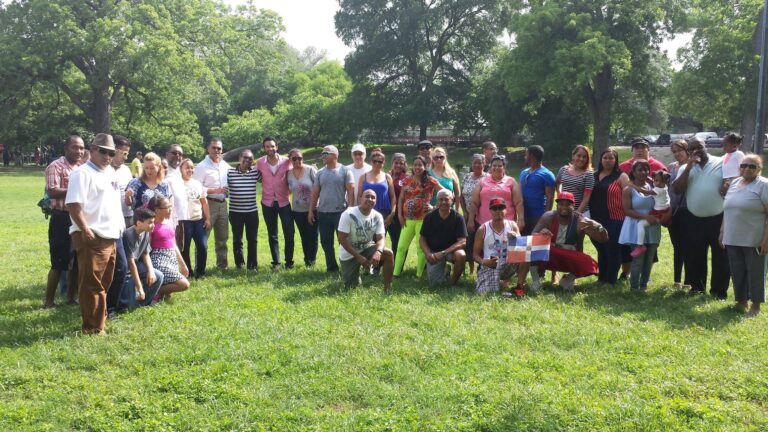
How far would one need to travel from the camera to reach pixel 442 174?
29.2ft

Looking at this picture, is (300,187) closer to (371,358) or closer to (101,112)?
(371,358)

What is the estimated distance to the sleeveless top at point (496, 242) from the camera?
25.8 ft

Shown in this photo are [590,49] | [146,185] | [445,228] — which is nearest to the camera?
[146,185]

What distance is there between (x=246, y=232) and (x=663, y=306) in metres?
5.60

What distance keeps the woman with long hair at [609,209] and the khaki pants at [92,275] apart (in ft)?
19.4

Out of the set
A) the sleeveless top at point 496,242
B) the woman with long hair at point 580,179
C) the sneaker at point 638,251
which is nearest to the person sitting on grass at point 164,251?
the sleeveless top at point 496,242

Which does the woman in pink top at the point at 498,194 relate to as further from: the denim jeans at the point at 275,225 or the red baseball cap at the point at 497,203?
the denim jeans at the point at 275,225

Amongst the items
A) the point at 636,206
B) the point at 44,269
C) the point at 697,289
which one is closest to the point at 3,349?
the point at 44,269

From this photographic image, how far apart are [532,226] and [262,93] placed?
47.8 metres

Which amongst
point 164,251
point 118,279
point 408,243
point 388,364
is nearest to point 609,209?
point 408,243

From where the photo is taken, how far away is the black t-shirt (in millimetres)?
8188

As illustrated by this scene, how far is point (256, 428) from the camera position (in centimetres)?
425

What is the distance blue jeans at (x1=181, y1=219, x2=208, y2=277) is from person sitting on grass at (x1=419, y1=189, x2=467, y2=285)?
2.98m

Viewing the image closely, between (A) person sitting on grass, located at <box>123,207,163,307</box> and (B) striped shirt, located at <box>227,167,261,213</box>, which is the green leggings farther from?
(A) person sitting on grass, located at <box>123,207,163,307</box>
